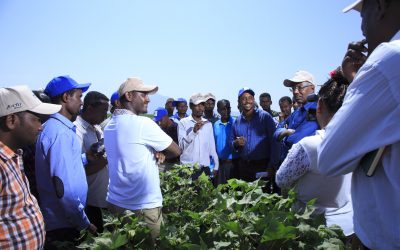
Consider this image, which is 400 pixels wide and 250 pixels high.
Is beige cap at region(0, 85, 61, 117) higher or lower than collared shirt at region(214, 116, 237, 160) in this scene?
higher

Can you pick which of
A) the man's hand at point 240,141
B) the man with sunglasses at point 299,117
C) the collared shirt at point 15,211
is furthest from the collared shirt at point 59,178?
the man's hand at point 240,141

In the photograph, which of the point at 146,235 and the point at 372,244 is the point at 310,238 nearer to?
the point at 372,244

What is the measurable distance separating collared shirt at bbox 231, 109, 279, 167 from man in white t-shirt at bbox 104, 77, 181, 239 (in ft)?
8.67

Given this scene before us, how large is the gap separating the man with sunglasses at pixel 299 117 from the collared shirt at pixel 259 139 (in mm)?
891

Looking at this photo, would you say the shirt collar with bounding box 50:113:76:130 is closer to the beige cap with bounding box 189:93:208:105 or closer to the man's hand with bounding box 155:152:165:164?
the man's hand with bounding box 155:152:165:164

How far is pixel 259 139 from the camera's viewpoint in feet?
18.7

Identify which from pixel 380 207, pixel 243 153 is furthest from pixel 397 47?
pixel 243 153

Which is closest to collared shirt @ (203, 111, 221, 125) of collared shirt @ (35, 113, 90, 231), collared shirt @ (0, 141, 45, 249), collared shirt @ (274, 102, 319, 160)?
collared shirt @ (274, 102, 319, 160)

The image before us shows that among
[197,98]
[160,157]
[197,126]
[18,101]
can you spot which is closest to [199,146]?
[197,126]

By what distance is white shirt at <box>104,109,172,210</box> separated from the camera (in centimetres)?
319

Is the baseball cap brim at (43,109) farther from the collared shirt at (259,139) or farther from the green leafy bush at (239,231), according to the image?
the collared shirt at (259,139)

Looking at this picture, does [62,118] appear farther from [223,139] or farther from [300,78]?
[223,139]

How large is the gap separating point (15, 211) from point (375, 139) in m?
1.89

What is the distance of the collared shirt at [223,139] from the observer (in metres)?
6.44
